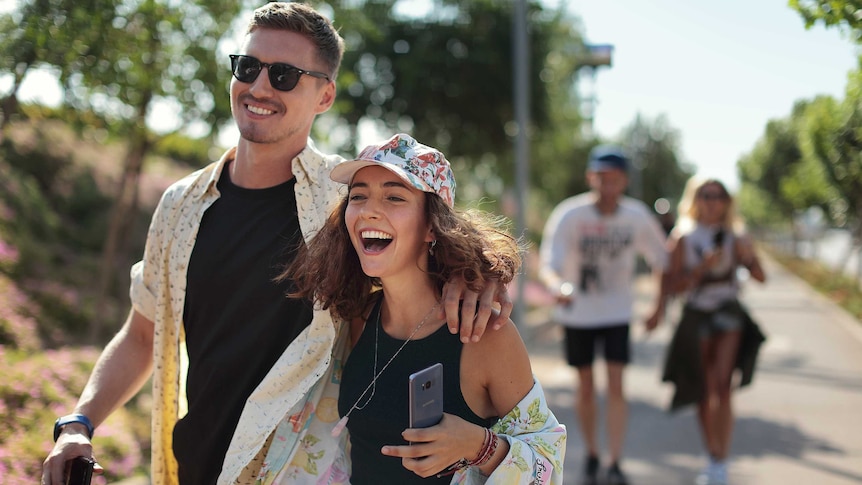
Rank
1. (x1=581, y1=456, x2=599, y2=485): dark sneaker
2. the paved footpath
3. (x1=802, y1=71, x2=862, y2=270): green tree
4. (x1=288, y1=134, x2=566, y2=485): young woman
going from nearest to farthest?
(x1=288, y1=134, x2=566, y2=485): young woman < (x1=802, y1=71, x2=862, y2=270): green tree < (x1=581, y1=456, x2=599, y2=485): dark sneaker < the paved footpath

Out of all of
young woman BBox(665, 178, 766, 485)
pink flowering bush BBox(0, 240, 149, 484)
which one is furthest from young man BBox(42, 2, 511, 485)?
young woman BBox(665, 178, 766, 485)

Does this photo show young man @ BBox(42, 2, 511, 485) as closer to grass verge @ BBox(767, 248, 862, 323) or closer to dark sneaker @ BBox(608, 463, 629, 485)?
dark sneaker @ BBox(608, 463, 629, 485)

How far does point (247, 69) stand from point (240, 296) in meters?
0.72

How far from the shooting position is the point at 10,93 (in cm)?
423

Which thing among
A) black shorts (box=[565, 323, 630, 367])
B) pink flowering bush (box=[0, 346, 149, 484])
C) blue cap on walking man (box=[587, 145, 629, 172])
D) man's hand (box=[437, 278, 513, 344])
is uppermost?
blue cap on walking man (box=[587, 145, 629, 172])

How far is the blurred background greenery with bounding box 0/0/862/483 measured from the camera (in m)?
4.17

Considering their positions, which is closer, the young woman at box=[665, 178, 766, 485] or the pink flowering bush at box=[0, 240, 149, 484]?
the pink flowering bush at box=[0, 240, 149, 484]

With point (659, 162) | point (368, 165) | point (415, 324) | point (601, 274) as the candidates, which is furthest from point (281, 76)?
point (659, 162)

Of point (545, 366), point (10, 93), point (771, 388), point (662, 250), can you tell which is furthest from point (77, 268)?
point (771, 388)

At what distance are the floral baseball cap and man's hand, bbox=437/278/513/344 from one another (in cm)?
25

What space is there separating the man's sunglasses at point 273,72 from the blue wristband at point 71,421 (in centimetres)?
114

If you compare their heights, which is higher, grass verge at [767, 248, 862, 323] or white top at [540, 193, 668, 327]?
white top at [540, 193, 668, 327]

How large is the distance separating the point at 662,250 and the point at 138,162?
14.6 feet

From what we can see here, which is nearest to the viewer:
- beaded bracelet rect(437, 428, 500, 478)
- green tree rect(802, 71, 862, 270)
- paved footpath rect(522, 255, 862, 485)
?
beaded bracelet rect(437, 428, 500, 478)
